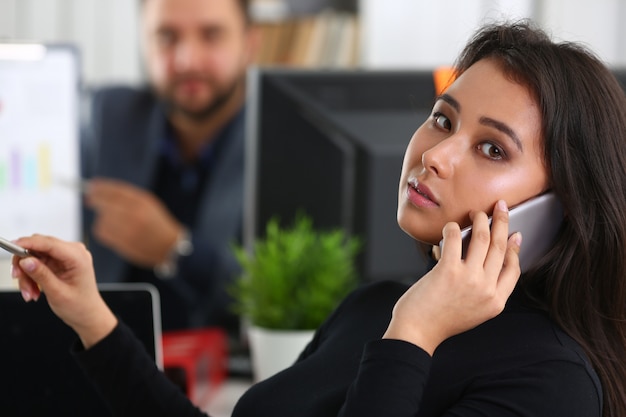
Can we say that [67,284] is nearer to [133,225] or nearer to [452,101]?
[452,101]

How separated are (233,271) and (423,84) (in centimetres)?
90

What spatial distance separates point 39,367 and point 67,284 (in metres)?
0.16

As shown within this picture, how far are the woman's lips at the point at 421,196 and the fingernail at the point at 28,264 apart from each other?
1.37 feet

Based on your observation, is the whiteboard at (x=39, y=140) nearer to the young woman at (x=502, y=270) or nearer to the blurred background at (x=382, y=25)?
the young woman at (x=502, y=270)

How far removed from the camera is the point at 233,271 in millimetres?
→ 2430

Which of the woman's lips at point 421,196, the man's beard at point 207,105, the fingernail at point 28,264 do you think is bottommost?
the man's beard at point 207,105

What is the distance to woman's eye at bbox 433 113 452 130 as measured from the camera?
102cm

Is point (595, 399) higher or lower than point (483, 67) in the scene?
lower

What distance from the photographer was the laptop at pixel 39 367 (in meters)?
1.21

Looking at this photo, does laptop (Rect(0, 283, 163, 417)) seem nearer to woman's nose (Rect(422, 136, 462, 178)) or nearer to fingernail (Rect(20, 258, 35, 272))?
fingernail (Rect(20, 258, 35, 272))

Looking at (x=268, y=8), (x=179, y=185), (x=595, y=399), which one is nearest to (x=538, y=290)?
(x=595, y=399)

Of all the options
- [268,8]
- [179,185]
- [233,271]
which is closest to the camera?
[233,271]

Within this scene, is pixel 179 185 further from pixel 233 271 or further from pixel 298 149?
pixel 298 149

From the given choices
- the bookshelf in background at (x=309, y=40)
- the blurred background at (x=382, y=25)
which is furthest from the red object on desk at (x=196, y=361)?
the blurred background at (x=382, y=25)
